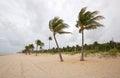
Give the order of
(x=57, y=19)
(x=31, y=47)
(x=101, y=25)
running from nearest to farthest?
(x=101, y=25), (x=57, y=19), (x=31, y=47)

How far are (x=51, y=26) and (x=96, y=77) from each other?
1311 centimetres

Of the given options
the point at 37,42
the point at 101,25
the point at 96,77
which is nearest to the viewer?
the point at 96,77

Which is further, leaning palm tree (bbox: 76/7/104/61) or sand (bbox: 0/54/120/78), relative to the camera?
leaning palm tree (bbox: 76/7/104/61)

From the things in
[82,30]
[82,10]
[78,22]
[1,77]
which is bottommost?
[1,77]

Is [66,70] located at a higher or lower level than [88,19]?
lower

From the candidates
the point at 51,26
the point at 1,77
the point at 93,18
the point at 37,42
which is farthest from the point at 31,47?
the point at 1,77

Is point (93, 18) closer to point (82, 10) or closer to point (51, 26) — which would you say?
point (82, 10)

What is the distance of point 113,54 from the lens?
19141 mm

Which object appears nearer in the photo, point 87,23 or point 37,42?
point 87,23

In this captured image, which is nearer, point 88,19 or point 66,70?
point 66,70

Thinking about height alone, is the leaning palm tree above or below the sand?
above

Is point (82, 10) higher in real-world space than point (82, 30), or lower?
higher

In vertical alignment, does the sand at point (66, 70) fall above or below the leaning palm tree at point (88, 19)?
below

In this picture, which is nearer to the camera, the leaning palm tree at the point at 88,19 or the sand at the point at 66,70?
the sand at the point at 66,70
